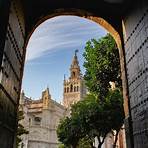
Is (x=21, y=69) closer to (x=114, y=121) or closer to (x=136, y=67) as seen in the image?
(x=136, y=67)

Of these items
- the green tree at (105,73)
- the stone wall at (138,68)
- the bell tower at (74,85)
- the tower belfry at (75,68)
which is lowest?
the stone wall at (138,68)

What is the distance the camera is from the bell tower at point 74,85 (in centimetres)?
8450

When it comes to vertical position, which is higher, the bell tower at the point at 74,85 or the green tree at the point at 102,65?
the bell tower at the point at 74,85

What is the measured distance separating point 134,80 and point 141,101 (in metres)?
0.72

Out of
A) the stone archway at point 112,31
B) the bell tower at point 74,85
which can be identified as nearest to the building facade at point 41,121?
the bell tower at point 74,85

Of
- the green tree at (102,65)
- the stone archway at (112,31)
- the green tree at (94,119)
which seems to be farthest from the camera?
the green tree at (94,119)

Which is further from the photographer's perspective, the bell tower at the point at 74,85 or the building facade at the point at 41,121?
the bell tower at the point at 74,85

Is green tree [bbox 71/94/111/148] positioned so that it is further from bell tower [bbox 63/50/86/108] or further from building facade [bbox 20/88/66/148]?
bell tower [bbox 63/50/86/108]

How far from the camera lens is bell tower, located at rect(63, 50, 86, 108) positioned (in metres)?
84.5

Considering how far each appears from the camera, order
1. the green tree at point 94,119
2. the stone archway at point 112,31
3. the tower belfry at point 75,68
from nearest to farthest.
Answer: the stone archway at point 112,31 → the green tree at point 94,119 → the tower belfry at point 75,68

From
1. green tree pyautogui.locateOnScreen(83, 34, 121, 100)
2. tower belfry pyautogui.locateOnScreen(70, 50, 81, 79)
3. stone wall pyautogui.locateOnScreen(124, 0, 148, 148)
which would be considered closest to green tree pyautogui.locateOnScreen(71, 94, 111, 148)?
green tree pyautogui.locateOnScreen(83, 34, 121, 100)

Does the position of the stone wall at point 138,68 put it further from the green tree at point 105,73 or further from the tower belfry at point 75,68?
the tower belfry at point 75,68

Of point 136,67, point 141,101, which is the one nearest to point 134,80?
point 136,67

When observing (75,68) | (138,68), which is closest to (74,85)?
(75,68)
